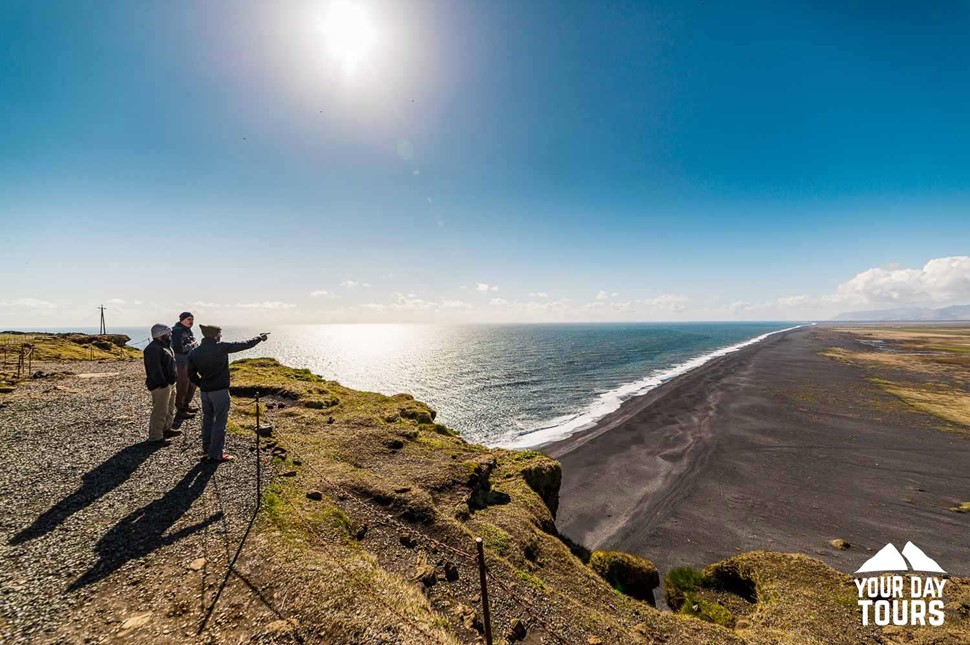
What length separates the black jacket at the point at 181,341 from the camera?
12.9m

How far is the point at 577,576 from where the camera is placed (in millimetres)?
9422

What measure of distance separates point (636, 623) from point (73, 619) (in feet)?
33.5

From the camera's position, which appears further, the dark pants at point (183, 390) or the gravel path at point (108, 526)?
the dark pants at point (183, 390)

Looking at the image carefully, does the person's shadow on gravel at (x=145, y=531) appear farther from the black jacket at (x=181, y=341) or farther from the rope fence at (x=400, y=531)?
the black jacket at (x=181, y=341)

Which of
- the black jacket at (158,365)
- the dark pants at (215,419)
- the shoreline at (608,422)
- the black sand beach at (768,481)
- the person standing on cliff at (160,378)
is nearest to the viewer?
the dark pants at (215,419)

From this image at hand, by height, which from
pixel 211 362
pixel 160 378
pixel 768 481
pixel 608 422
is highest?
pixel 211 362

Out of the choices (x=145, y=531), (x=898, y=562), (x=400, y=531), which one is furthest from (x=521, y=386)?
(x=145, y=531)

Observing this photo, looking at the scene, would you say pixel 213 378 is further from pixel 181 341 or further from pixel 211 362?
pixel 181 341

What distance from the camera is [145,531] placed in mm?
7137

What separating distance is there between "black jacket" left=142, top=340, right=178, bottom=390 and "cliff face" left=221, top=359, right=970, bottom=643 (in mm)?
3284

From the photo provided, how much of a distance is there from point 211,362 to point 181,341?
5.01 m

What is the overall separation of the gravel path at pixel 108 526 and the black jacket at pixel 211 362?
2487mm

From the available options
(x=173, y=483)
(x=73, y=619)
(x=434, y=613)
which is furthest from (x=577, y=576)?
(x=173, y=483)

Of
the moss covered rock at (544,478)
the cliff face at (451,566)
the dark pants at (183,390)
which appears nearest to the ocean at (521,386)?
the moss covered rock at (544,478)
